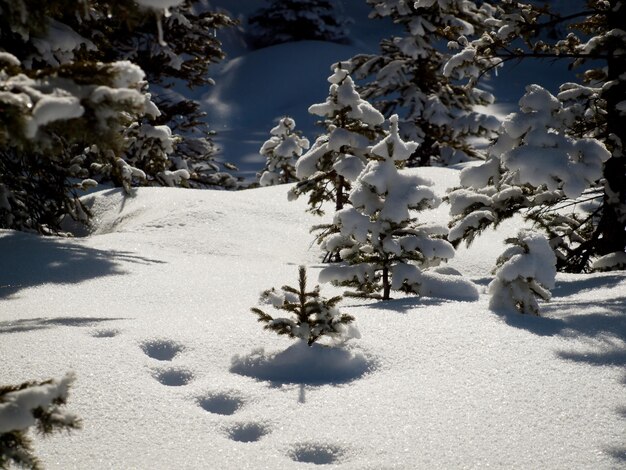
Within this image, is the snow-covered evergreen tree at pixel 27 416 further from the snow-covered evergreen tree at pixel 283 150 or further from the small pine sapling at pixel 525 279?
the snow-covered evergreen tree at pixel 283 150

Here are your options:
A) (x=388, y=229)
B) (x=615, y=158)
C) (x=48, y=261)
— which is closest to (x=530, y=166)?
(x=388, y=229)

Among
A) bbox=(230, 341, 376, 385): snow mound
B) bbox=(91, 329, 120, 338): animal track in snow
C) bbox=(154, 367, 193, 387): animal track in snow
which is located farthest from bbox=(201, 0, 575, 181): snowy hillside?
bbox=(154, 367, 193, 387): animal track in snow

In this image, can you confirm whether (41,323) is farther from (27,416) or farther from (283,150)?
(283,150)

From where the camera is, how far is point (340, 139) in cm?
904

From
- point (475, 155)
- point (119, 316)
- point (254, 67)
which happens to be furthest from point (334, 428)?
point (254, 67)

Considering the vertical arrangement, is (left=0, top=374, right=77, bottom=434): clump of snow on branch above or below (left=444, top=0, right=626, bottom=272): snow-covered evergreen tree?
below

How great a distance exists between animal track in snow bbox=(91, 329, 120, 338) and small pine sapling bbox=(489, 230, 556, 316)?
3000 mm

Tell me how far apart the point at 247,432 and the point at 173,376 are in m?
0.80

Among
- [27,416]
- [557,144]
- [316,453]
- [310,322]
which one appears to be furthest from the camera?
[557,144]

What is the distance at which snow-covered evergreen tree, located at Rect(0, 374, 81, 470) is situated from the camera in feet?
6.47

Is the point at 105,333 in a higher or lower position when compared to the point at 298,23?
lower

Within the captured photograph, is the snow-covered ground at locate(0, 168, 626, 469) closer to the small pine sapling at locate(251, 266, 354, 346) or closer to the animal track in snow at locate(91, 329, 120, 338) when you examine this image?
the animal track in snow at locate(91, 329, 120, 338)

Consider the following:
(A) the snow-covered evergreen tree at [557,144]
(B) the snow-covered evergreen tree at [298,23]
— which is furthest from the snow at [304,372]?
(B) the snow-covered evergreen tree at [298,23]

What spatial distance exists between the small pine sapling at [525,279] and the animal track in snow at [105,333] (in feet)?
9.84
